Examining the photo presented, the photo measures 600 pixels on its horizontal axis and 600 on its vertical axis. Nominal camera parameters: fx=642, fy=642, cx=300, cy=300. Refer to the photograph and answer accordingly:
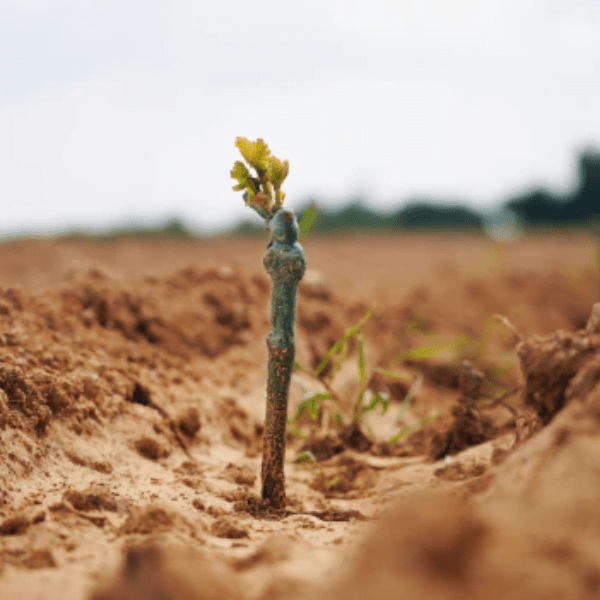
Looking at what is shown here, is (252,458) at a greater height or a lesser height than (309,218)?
lesser

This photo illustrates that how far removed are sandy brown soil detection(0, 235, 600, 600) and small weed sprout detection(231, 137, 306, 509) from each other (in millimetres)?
183

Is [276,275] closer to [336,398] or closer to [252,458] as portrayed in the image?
[252,458]

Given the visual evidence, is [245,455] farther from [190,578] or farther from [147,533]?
[190,578]

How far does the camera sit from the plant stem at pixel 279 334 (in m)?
2.11

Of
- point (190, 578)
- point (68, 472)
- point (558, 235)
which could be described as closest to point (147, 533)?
point (190, 578)

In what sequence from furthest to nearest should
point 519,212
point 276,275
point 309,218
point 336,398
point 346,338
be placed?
point 519,212 → point 336,398 → point 309,218 → point 346,338 → point 276,275

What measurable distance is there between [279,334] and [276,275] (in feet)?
0.66

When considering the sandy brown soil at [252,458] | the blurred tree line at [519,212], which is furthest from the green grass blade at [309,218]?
the blurred tree line at [519,212]

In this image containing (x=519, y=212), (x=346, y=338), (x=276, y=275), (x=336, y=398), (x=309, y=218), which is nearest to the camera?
(x=276, y=275)

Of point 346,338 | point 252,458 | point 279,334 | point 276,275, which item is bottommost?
point 252,458

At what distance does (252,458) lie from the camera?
2.86 meters

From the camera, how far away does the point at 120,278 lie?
13.3ft

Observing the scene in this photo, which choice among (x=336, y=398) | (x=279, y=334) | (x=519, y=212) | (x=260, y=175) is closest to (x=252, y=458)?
(x=336, y=398)

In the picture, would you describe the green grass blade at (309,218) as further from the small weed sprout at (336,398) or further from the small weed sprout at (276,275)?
the small weed sprout at (276,275)
